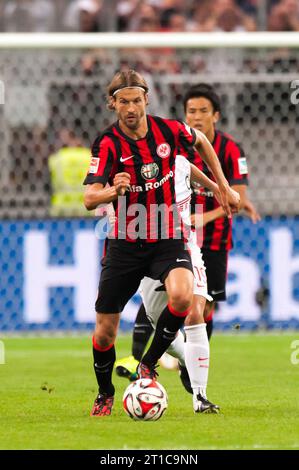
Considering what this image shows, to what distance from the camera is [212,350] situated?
11180mm

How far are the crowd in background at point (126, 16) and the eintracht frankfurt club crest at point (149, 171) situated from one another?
750 centimetres

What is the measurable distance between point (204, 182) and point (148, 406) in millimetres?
1568

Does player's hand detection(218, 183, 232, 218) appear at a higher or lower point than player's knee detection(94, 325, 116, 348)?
higher

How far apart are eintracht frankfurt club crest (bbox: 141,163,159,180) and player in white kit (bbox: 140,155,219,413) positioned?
249mm

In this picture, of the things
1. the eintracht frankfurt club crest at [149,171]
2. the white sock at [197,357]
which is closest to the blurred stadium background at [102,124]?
the white sock at [197,357]

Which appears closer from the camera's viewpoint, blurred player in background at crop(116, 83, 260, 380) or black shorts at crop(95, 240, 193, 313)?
black shorts at crop(95, 240, 193, 313)

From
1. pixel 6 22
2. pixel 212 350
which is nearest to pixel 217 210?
pixel 212 350

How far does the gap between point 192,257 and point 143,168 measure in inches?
32.9

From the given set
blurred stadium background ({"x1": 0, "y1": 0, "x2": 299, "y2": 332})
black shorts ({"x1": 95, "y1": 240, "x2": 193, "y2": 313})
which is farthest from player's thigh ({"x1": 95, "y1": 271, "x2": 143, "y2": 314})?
blurred stadium background ({"x1": 0, "y1": 0, "x2": 299, "y2": 332})

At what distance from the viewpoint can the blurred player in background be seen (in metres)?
8.20

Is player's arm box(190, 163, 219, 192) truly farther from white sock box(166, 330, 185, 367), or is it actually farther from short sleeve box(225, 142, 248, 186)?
white sock box(166, 330, 185, 367)

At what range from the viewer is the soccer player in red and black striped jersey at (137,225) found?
21.8 ft

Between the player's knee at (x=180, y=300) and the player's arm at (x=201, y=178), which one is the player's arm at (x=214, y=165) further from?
the player's knee at (x=180, y=300)
